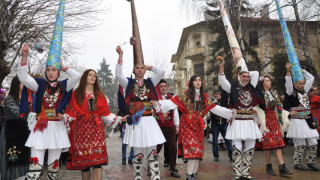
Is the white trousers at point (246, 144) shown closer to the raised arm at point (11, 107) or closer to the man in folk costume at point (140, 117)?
the man in folk costume at point (140, 117)

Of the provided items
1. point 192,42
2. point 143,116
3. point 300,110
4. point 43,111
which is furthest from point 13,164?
point 192,42

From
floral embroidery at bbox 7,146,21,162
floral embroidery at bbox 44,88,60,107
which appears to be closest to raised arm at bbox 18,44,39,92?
floral embroidery at bbox 44,88,60,107

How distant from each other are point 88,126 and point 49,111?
643mm

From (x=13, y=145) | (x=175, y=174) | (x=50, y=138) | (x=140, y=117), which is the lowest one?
(x=175, y=174)

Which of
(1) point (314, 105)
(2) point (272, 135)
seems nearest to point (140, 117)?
(2) point (272, 135)

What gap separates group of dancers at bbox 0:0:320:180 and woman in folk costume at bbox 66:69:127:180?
1 centimetres

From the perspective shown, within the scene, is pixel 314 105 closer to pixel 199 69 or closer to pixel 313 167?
pixel 313 167

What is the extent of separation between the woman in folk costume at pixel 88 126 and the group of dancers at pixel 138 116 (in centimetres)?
1

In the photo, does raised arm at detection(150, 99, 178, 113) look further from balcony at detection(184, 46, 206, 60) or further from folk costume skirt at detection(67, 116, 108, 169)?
balcony at detection(184, 46, 206, 60)

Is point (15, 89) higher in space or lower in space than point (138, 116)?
higher

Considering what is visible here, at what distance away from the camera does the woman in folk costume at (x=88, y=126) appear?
4.15 meters

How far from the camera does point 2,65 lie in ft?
26.6

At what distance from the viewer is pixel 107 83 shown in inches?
2997

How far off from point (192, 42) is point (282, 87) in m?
23.3
